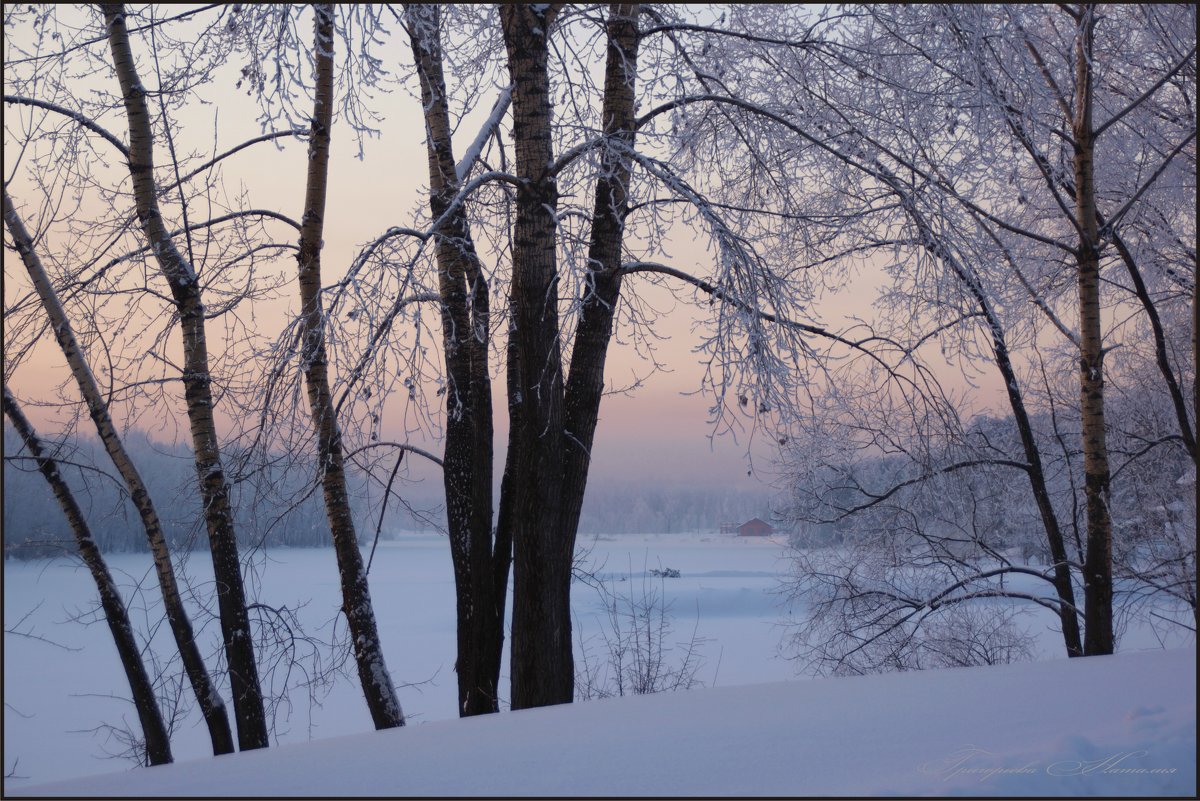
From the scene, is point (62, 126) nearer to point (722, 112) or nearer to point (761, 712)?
point (722, 112)

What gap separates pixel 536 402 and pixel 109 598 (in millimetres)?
3321

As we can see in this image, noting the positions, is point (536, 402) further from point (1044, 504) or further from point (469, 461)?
point (1044, 504)

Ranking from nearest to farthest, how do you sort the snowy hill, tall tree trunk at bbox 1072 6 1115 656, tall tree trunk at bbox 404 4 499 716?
the snowy hill → tall tree trunk at bbox 404 4 499 716 → tall tree trunk at bbox 1072 6 1115 656

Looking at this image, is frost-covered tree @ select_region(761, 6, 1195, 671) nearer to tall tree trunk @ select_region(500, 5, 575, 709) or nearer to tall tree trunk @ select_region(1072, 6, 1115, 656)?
tall tree trunk @ select_region(1072, 6, 1115, 656)

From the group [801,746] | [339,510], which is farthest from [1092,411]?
[339,510]

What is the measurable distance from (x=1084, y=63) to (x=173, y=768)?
7550 millimetres

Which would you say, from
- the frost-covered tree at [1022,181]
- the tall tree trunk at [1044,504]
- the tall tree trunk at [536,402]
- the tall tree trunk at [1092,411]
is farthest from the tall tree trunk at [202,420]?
the tall tree trunk at [1044,504]

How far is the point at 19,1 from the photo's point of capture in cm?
539

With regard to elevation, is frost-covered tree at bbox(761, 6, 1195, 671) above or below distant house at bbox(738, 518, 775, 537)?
above

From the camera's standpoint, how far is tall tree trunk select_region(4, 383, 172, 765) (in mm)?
5824

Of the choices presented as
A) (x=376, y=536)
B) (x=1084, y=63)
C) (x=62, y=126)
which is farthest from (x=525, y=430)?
(x=1084, y=63)

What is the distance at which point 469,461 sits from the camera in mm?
5770

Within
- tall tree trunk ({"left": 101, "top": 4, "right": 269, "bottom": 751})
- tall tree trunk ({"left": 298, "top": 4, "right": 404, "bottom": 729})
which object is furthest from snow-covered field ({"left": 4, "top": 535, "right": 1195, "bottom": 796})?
tall tree trunk ({"left": 101, "top": 4, "right": 269, "bottom": 751})

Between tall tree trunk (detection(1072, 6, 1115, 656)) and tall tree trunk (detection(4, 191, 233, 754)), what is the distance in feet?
20.3
